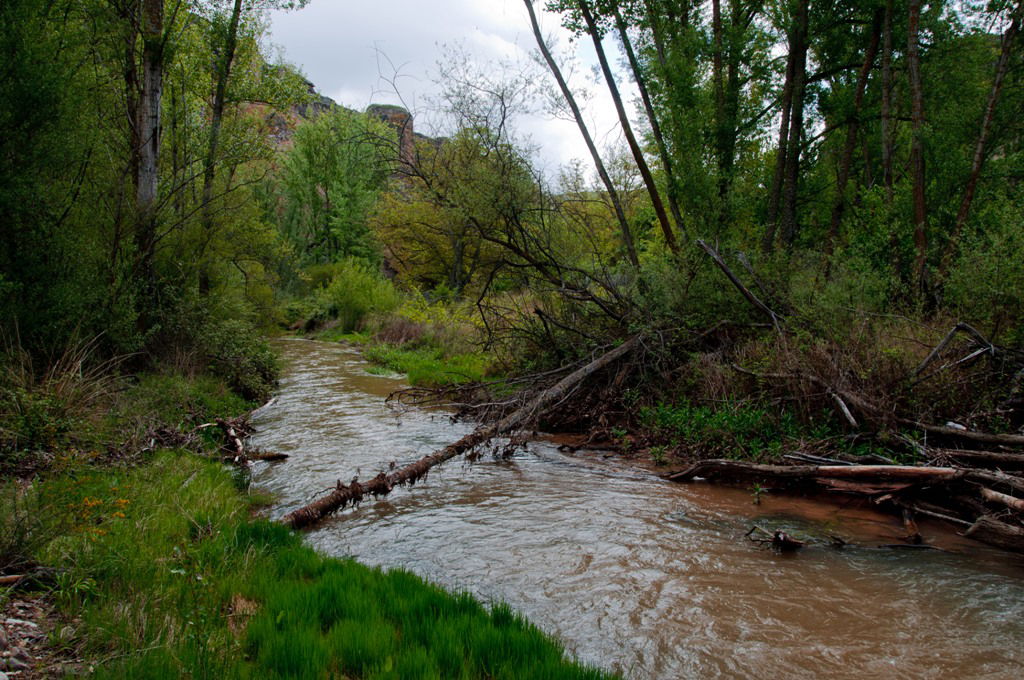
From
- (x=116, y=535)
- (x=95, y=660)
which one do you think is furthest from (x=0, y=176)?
(x=95, y=660)

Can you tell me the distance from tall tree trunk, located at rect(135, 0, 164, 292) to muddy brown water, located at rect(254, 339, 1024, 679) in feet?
17.2

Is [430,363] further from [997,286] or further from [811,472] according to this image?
[997,286]

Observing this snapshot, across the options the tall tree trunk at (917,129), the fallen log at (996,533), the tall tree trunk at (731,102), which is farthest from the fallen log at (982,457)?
the tall tree trunk at (731,102)

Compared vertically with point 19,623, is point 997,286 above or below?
above

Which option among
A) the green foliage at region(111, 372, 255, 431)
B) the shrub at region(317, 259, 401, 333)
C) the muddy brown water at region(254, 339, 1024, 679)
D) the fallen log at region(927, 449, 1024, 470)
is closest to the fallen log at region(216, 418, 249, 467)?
the muddy brown water at region(254, 339, 1024, 679)

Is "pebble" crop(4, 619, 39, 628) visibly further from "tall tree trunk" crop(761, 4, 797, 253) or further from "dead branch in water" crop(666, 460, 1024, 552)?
"tall tree trunk" crop(761, 4, 797, 253)

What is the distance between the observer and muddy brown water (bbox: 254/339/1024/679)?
3.52 meters

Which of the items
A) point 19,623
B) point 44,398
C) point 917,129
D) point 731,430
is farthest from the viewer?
point 917,129

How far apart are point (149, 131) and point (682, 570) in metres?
11.6

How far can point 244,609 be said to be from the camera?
11.6ft

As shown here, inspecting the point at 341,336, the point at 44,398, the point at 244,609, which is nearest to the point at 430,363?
the point at 44,398

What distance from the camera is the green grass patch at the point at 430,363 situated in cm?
1481

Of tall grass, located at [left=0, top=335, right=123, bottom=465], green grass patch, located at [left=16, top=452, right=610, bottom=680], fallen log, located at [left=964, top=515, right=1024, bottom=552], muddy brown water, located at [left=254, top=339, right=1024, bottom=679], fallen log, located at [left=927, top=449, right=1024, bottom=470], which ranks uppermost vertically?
tall grass, located at [left=0, top=335, right=123, bottom=465]

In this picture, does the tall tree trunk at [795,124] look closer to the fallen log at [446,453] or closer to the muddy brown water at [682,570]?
the fallen log at [446,453]
